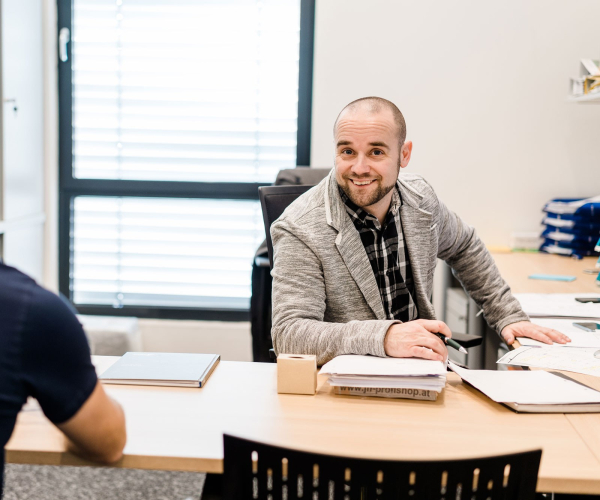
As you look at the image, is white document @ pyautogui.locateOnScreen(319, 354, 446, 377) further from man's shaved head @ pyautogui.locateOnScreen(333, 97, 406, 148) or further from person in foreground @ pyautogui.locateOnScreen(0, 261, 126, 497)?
man's shaved head @ pyautogui.locateOnScreen(333, 97, 406, 148)

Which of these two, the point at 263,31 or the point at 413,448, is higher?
the point at 263,31

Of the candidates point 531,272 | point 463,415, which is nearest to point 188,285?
point 531,272

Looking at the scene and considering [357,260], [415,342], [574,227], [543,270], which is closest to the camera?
[415,342]

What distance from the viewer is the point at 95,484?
2.48 metres

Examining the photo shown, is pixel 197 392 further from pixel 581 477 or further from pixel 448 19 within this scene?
pixel 448 19

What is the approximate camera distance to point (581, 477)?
1.05 m

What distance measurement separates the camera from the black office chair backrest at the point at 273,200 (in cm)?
217

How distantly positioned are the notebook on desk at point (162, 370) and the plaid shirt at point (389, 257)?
1.86 feet

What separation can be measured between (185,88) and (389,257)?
217cm

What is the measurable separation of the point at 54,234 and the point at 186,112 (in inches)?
41.5

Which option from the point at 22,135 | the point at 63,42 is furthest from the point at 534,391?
the point at 63,42

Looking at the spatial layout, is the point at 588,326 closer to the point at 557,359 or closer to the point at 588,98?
the point at 557,359

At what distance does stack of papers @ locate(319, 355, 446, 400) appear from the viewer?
1.34m

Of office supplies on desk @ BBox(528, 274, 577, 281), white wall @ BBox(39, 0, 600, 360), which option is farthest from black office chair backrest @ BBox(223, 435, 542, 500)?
white wall @ BBox(39, 0, 600, 360)
